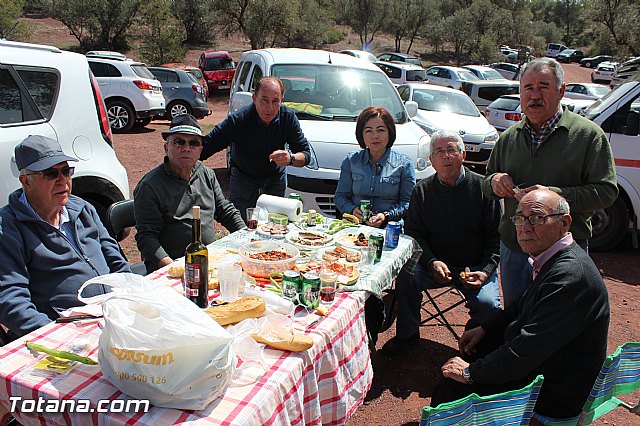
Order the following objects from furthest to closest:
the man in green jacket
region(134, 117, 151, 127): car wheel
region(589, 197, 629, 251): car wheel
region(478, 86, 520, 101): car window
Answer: region(478, 86, 520, 101): car window
region(134, 117, 151, 127): car wheel
region(589, 197, 629, 251): car wheel
the man in green jacket

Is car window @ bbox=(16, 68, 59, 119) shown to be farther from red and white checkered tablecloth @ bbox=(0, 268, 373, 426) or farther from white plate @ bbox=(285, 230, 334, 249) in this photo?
red and white checkered tablecloth @ bbox=(0, 268, 373, 426)

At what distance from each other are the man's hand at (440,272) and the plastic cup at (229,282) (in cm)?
180

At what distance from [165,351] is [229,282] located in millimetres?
737

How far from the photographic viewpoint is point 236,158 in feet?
14.5

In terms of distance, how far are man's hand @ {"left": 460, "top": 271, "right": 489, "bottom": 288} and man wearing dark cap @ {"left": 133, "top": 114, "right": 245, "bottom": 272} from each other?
1.92m

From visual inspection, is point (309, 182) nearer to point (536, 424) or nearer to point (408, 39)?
point (536, 424)

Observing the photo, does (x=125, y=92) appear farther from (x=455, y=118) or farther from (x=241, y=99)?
(x=455, y=118)

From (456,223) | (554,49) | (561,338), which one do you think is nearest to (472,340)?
(561,338)

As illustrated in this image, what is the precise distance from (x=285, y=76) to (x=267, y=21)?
81.8 ft

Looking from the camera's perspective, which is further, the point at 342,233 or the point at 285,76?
the point at 285,76

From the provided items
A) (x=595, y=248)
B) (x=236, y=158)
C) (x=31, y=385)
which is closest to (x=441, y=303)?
(x=236, y=158)

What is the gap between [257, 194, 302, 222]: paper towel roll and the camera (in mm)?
3508

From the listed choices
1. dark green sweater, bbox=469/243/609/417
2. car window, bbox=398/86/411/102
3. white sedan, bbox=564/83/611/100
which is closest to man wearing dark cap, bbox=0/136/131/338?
dark green sweater, bbox=469/243/609/417

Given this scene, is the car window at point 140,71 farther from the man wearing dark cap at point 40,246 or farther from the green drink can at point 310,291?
the green drink can at point 310,291
